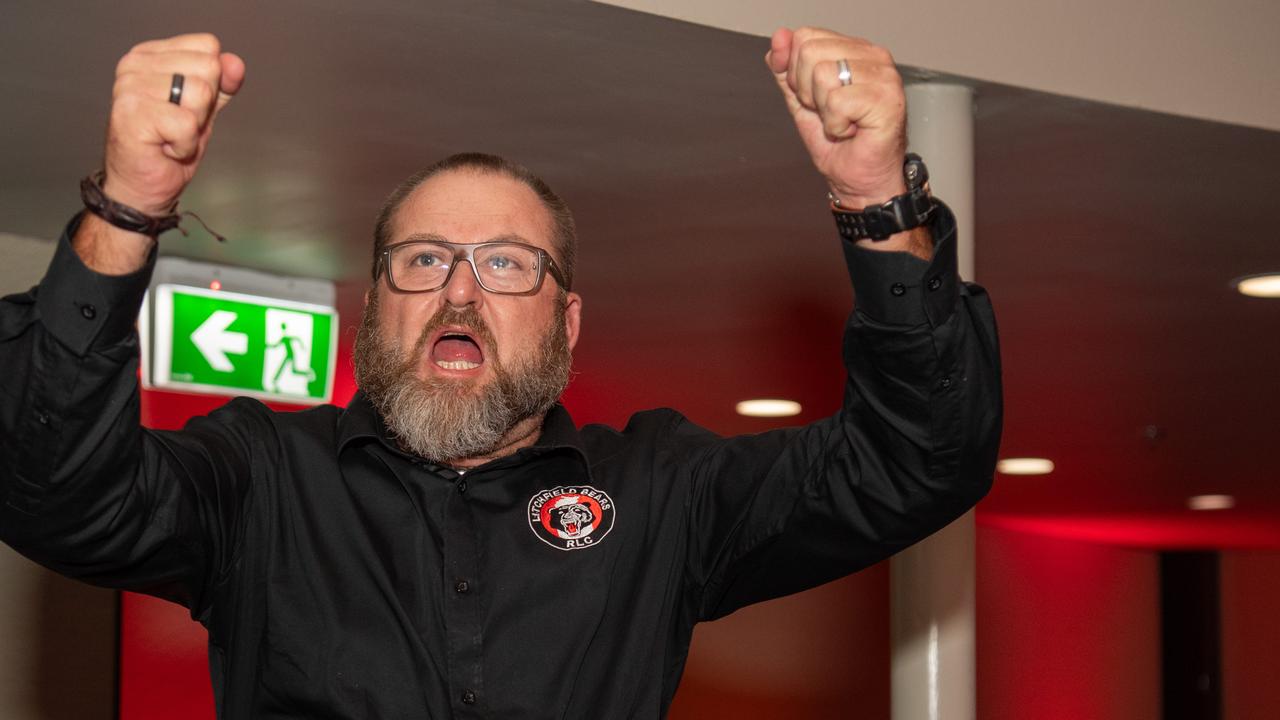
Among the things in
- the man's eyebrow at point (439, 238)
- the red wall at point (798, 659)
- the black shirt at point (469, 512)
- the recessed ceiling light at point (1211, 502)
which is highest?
the recessed ceiling light at point (1211, 502)

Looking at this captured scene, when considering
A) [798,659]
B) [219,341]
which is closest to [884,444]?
[219,341]

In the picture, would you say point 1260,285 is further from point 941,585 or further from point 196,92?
point 196,92

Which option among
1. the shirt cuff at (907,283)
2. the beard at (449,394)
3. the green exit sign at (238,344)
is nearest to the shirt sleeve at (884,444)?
the shirt cuff at (907,283)

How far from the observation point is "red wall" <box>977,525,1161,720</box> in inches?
426

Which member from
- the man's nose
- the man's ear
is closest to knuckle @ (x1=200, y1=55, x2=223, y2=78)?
the man's nose

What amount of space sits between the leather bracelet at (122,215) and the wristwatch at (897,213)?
70 centimetres

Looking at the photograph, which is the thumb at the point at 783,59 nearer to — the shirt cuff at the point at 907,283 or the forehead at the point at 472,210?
the shirt cuff at the point at 907,283

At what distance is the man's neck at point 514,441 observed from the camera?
2.11 meters

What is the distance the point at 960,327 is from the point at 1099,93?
177 cm

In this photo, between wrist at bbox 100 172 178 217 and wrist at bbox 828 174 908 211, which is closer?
wrist at bbox 100 172 178 217

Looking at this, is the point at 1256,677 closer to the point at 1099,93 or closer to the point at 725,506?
the point at 1099,93

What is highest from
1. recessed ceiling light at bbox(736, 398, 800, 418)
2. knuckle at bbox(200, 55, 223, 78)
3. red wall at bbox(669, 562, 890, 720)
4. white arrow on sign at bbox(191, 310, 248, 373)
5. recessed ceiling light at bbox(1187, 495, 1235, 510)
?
recessed ceiling light at bbox(736, 398, 800, 418)

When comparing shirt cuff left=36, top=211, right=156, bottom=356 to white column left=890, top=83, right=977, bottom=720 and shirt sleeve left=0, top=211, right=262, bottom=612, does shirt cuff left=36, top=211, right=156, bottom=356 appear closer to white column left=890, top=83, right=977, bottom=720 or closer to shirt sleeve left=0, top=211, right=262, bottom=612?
shirt sleeve left=0, top=211, right=262, bottom=612

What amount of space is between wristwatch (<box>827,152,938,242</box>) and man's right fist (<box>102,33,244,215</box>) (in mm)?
663
